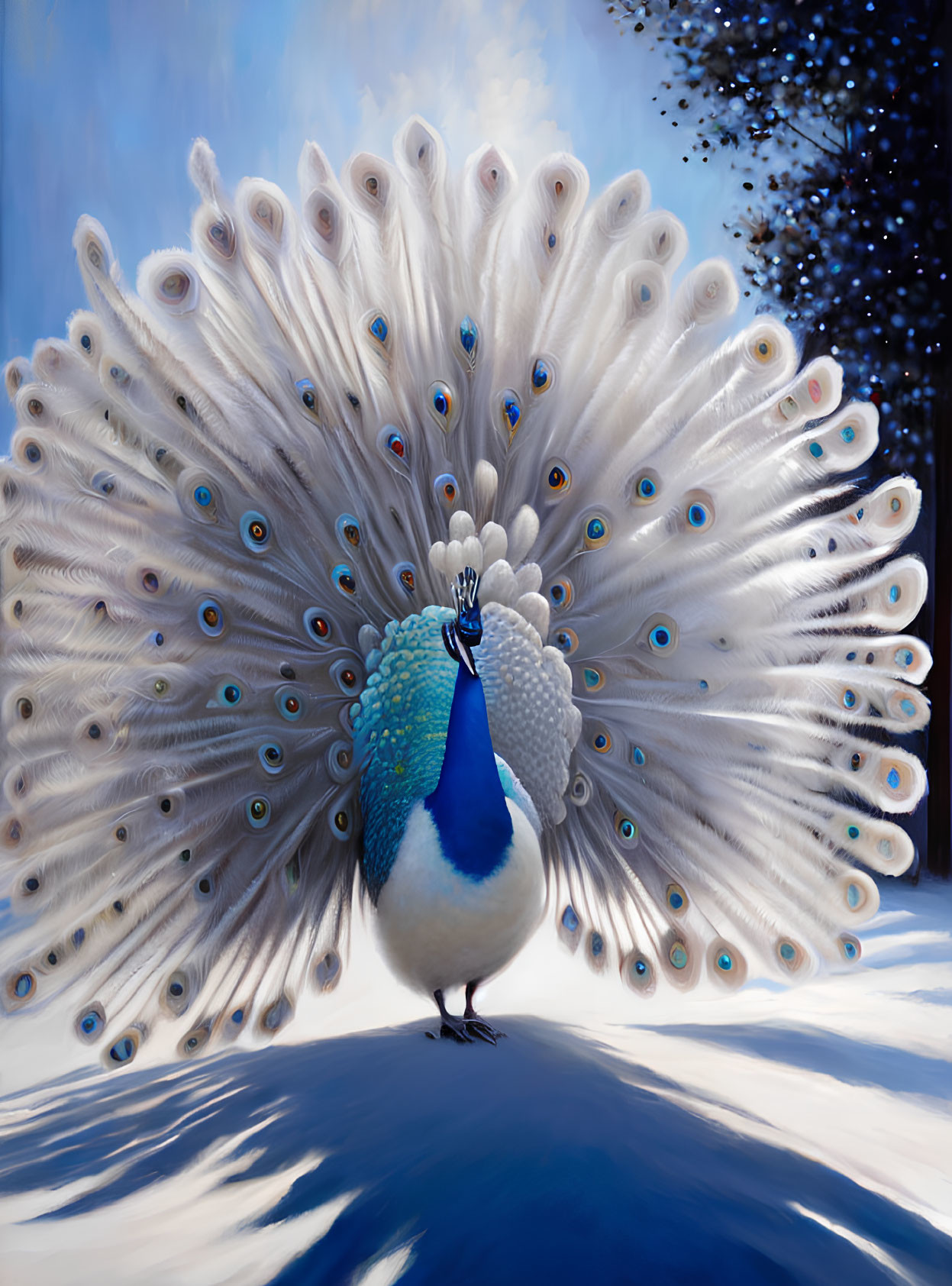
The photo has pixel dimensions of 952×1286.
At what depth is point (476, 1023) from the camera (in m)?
1.33

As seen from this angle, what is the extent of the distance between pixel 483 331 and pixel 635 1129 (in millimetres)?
1117

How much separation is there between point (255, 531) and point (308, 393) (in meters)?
0.21

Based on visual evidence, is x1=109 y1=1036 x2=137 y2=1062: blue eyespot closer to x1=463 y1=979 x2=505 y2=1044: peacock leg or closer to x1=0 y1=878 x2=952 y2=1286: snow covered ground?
x1=0 y1=878 x2=952 y2=1286: snow covered ground

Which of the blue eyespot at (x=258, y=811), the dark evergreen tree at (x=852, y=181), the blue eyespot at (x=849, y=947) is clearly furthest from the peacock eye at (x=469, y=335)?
the blue eyespot at (x=849, y=947)

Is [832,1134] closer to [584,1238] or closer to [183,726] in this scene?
[584,1238]

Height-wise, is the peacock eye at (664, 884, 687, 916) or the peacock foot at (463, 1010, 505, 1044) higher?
the peacock eye at (664, 884, 687, 916)

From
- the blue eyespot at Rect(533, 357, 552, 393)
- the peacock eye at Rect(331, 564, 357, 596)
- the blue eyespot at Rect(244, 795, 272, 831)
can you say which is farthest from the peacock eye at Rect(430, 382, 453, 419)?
the blue eyespot at Rect(244, 795, 272, 831)

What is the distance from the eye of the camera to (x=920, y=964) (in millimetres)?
1456

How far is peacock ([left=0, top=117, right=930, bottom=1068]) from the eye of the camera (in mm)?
1281

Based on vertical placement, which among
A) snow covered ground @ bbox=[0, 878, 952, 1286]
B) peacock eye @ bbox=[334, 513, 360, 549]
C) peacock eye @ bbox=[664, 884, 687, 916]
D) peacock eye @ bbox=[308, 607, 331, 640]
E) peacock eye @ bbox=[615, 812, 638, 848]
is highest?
peacock eye @ bbox=[334, 513, 360, 549]

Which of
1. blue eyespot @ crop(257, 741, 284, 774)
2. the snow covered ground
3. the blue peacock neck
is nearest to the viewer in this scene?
the snow covered ground

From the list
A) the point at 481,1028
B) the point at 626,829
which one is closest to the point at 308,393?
the point at 626,829

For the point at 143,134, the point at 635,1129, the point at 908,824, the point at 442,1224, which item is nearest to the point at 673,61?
the point at 143,134

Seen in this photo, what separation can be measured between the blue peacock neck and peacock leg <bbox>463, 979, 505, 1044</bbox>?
7.7 inches
